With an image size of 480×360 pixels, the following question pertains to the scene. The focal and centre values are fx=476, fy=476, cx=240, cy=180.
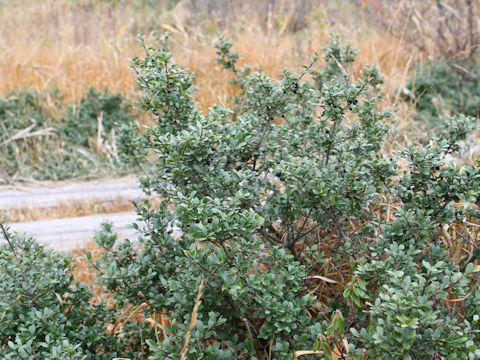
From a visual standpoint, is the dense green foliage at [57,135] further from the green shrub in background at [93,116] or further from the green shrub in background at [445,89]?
the green shrub in background at [445,89]

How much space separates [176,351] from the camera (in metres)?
1.48

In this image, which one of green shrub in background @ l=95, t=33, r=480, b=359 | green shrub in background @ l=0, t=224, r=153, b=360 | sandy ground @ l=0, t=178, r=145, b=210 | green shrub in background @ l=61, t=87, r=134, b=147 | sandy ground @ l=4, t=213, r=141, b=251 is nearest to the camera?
green shrub in background @ l=95, t=33, r=480, b=359

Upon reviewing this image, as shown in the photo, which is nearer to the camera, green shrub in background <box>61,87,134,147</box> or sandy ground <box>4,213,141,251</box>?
sandy ground <box>4,213,141,251</box>

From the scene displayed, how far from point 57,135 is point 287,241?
3982 mm

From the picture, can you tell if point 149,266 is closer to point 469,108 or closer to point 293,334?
point 293,334

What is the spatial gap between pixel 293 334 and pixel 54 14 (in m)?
10.2

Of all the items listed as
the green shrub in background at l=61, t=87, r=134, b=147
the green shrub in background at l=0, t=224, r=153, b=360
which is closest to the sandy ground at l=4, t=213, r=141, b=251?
the green shrub in background at l=0, t=224, r=153, b=360

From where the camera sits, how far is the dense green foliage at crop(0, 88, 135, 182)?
4836 millimetres

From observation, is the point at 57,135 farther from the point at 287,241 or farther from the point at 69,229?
the point at 287,241

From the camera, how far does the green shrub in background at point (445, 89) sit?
16.2 ft

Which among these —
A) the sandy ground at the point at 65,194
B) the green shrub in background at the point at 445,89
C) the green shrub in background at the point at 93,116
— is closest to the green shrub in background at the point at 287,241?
the sandy ground at the point at 65,194

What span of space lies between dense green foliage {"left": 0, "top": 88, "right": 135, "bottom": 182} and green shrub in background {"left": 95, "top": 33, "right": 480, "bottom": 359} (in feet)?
9.77

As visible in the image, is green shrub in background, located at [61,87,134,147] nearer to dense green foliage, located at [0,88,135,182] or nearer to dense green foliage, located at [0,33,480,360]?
dense green foliage, located at [0,88,135,182]

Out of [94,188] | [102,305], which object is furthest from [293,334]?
[94,188]
